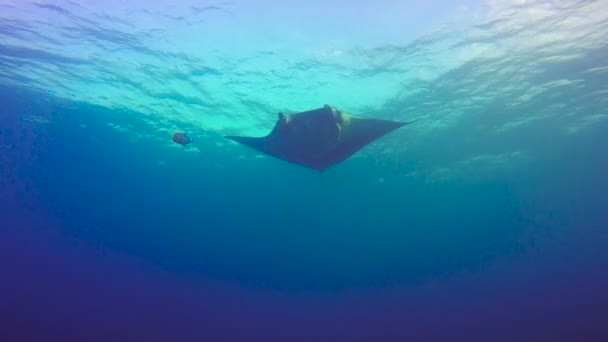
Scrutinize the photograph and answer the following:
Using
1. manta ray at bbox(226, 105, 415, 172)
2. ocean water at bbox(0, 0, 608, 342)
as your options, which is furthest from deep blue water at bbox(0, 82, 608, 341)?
manta ray at bbox(226, 105, 415, 172)

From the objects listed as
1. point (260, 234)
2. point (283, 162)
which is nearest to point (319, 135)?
point (283, 162)

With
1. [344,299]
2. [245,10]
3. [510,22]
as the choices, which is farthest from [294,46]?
[344,299]

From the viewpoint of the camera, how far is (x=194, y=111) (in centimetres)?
1892

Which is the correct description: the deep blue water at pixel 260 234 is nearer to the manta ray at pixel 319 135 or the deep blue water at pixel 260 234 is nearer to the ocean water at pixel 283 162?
the ocean water at pixel 283 162

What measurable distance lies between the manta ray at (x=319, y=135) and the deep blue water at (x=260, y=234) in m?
15.2

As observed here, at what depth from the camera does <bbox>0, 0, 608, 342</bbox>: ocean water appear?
12375mm

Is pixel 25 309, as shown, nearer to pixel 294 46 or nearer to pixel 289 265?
pixel 289 265

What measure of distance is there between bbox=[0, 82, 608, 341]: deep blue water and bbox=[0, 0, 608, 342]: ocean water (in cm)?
39

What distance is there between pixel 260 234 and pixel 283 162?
2369 cm

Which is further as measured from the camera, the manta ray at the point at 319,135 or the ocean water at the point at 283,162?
the ocean water at the point at 283,162

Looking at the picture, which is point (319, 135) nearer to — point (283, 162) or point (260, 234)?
point (283, 162)

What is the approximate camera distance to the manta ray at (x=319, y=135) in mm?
7668

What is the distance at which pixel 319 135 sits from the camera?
8.01 metres

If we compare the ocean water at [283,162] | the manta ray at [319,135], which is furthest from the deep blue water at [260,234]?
the manta ray at [319,135]
